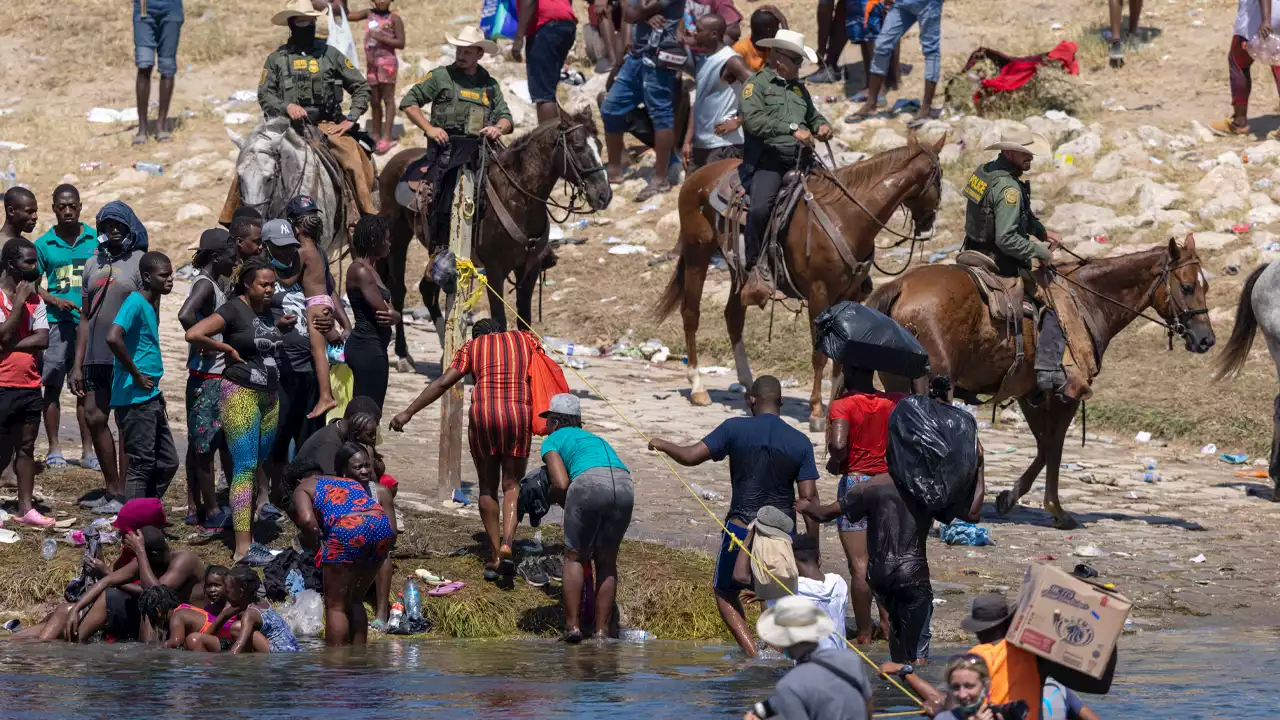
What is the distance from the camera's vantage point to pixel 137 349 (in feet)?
40.2

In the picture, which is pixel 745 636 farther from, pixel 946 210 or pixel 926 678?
pixel 946 210

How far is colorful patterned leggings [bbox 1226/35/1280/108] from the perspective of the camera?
21.9m

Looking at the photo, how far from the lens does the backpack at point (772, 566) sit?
33.3 ft

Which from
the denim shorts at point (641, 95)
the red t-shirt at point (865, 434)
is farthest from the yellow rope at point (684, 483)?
the denim shorts at point (641, 95)

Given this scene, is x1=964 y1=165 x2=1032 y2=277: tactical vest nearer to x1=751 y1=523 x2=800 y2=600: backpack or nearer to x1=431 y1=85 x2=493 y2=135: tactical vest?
x1=751 y1=523 x2=800 y2=600: backpack

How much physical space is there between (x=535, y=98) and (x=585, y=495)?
1273cm

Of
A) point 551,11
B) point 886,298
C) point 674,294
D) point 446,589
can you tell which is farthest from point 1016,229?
point 551,11

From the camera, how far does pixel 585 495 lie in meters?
10.7

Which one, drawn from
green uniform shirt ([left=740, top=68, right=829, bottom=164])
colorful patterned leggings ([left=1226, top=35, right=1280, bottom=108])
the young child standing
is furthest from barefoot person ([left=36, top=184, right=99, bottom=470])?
colorful patterned leggings ([left=1226, top=35, right=1280, bottom=108])

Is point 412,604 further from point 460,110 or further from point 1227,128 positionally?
point 1227,128

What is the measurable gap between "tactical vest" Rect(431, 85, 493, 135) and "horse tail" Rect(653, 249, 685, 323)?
253 cm

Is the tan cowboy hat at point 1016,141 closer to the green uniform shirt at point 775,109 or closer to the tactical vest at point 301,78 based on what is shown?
the green uniform shirt at point 775,109

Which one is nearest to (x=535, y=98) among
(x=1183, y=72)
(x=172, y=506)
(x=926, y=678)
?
(x=1183, y=72)

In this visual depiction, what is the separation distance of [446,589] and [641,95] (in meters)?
11.8
